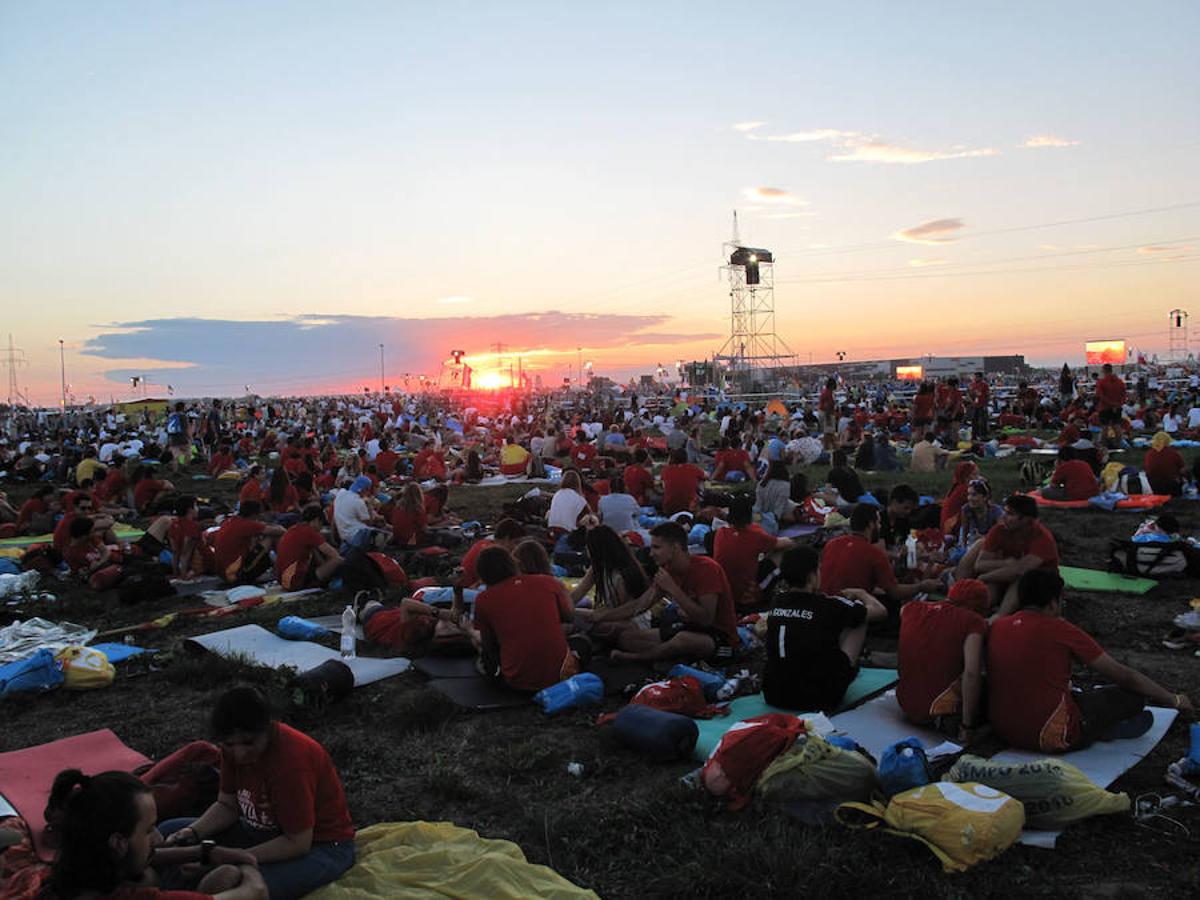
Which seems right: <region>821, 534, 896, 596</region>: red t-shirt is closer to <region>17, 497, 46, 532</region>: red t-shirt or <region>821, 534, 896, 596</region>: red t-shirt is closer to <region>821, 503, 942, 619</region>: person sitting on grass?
<region>821, 503, 942, 619</region>: person sitting on grass

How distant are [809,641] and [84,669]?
5.00 metres

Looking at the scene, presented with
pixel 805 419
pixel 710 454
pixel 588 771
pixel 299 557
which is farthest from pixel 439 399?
pixel 588 771

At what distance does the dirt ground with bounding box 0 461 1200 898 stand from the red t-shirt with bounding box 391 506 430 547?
4122 millimetres

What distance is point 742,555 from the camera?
23.1ft

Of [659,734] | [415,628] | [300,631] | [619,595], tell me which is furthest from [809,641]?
[300,631]

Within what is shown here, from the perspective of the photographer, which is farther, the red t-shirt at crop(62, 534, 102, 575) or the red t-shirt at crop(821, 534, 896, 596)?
the red t-shirt at crop(62, 534, 102, 575)

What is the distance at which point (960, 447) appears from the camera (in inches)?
725

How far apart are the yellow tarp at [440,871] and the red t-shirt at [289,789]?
19 centimetres

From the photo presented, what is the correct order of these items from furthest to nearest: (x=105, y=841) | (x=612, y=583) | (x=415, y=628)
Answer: (x=415, y=628), (x=612, y=583), (x=105, y=841)

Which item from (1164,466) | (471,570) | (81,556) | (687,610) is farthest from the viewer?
(1164,466)

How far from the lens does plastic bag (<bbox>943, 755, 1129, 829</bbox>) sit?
3.60 metres

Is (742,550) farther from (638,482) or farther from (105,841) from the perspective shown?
(638,482)

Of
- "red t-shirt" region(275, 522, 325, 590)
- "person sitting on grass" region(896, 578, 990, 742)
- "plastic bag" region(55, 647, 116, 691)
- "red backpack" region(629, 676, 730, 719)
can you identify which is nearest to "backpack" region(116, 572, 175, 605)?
"red t-shirt" region(275, 522, 325, 590)

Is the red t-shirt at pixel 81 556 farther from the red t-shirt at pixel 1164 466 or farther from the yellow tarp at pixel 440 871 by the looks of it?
the red t-shirt at pixel 1164 466
